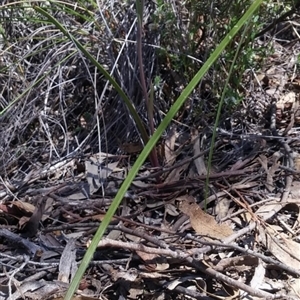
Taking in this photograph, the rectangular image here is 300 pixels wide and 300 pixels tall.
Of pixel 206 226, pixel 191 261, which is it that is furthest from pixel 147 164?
pixel 191 261

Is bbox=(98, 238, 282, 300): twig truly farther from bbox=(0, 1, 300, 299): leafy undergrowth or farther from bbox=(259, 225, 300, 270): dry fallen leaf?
bbox=(259, 225, 300, 270): dry fallen leaf

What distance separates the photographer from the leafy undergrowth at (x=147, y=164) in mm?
1592

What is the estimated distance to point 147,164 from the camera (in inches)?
78.4

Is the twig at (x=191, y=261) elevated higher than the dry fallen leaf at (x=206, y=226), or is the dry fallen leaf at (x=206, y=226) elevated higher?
the dry fallen leaf at (x=206, y=226)

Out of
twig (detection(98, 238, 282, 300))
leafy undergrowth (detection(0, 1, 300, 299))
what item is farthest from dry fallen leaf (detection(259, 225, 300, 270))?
twig (detection(98, 238, 282, 300))

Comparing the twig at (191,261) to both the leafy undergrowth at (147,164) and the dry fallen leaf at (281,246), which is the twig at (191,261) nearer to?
the leafy undergrowth at (147,164)

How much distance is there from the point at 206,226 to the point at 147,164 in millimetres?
396

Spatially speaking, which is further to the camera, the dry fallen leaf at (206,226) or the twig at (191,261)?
the dry fallen leaf at (206,226)

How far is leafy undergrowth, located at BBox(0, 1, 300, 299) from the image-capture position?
1.59 meters

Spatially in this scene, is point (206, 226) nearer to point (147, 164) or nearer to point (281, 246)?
point (281, 246)

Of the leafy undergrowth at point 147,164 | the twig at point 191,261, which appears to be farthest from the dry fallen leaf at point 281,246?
the twig at point 191,261

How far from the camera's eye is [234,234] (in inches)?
64.9

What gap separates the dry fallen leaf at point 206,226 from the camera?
165 centimetres

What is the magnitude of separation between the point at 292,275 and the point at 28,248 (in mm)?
698
